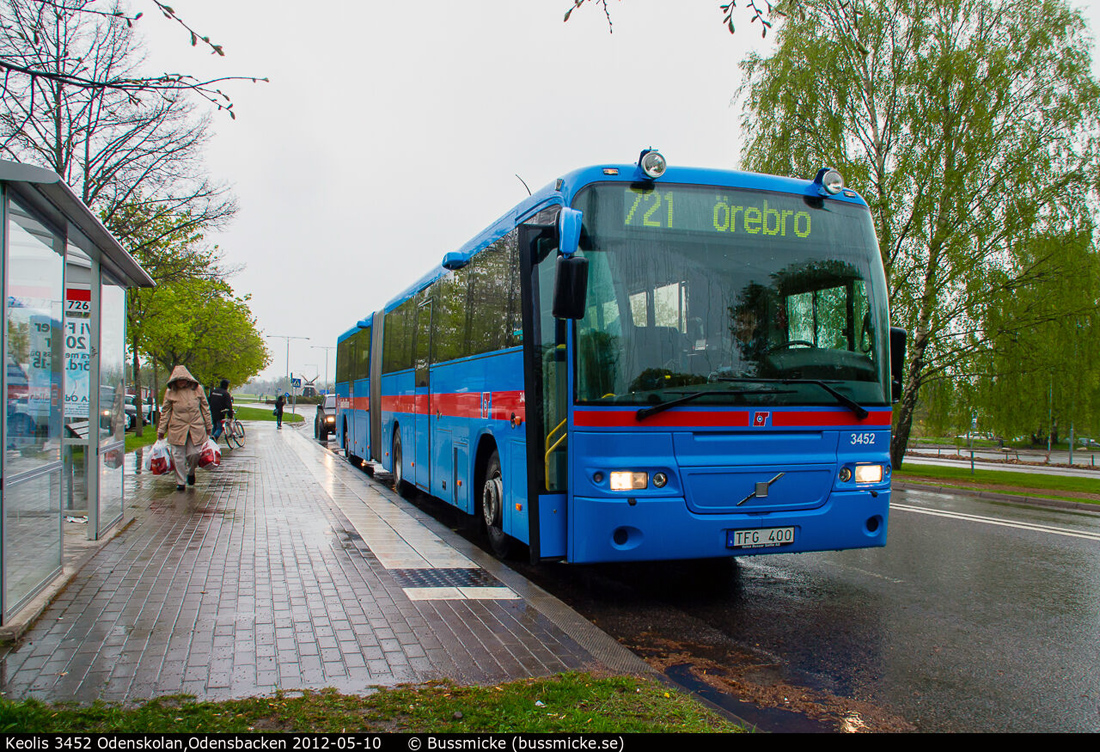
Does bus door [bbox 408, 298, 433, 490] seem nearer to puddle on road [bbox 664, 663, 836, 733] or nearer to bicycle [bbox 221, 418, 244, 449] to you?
puddle on road [bbox 664, 663, 836, 733]

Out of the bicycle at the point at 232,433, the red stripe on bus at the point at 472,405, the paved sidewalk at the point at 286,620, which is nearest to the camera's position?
the paved sidewalk at the point at 286,620

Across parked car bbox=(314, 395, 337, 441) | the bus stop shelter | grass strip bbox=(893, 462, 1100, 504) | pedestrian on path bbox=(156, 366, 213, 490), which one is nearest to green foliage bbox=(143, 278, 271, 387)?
parked car bbox=(314, 395, 337, 441)

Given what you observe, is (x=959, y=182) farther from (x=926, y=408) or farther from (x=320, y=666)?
(x=320, y=666)

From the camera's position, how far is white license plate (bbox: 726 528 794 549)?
6.13m

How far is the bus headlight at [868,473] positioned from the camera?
6.59m

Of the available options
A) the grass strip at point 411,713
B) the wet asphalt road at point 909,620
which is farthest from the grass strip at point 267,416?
the grass strip at point 411,713

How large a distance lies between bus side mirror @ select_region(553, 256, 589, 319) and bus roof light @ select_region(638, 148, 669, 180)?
3.14ft

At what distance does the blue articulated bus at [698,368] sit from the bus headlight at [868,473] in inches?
0.8

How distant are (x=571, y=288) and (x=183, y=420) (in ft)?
30.6

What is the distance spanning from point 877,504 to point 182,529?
7154 mm

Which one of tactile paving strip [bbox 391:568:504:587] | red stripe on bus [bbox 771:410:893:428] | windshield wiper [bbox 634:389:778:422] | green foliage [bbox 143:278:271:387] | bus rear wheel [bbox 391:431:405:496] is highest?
green foliage [bbox 143:278:271:387]

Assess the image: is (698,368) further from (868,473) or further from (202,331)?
(202,331)

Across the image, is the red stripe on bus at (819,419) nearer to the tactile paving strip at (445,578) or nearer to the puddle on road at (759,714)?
the puddle on road at (759,714)

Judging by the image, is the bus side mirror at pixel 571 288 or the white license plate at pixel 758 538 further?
the white license plate at pixel 758 538
